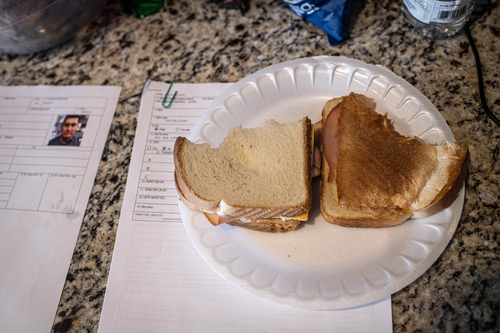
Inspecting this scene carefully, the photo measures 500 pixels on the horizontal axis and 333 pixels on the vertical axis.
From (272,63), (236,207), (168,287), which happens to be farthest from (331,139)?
(168,287)

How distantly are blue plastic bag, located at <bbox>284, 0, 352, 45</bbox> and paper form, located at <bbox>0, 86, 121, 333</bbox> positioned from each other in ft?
3.98

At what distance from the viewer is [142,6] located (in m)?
2.12

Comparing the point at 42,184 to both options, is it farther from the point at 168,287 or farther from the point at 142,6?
the point at 142,6

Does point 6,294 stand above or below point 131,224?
below

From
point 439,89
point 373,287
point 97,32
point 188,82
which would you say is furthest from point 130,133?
point 439,89

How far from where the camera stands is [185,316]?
4.48 feet

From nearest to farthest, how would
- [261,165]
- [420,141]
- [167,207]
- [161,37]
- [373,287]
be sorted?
1. [373,287]
2. [420,141]
3. [261,165]
4. [167,207]
5. [161,37]

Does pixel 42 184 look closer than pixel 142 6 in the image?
Yes

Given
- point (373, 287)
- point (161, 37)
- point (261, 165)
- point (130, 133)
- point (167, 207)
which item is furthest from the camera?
point (161, 37)

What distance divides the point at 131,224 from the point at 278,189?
0.76 meters

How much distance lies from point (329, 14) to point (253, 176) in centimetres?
102

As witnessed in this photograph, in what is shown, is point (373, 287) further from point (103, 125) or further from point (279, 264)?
point (103, 125)

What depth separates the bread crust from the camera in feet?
4.39

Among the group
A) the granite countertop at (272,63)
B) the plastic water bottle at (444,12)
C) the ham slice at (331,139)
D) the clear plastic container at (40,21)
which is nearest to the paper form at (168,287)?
the granite countertop at (272,63)
